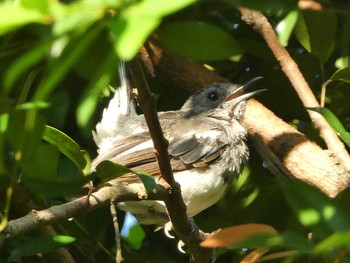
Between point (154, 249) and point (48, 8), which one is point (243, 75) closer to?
point (154, 249)

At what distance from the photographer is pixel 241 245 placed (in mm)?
1248

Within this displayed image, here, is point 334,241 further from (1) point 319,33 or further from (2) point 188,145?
(2) point 188,145

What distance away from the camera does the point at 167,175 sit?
8.79ft

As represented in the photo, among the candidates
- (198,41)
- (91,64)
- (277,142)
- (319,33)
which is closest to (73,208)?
(91,64)

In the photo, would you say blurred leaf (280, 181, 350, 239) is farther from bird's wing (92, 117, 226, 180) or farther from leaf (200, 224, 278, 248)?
bird's wing (92, 117, 226, 180)

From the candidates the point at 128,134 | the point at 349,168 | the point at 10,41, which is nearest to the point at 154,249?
the point at 128,134

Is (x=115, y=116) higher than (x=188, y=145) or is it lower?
higher

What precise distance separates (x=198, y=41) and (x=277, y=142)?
275cm

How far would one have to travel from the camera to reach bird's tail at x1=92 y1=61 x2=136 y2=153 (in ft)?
14.9

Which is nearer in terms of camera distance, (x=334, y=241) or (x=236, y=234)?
(x=334, y=241)

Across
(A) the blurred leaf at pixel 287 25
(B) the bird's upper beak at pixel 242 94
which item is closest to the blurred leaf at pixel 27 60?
(A) the blurred leaf at pixel 287 25

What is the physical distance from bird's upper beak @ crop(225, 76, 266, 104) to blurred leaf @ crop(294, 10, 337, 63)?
536mm

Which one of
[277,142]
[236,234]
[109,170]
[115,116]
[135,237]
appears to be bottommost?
[135,237]

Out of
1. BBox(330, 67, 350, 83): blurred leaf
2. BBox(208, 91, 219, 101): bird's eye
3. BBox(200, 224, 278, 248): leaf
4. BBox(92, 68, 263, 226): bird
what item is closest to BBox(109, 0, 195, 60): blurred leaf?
BBox(200, 224, 278, 248): leaf
